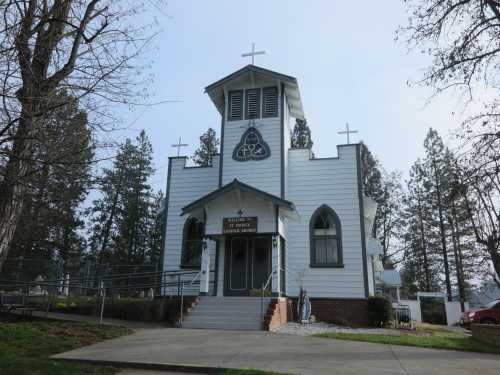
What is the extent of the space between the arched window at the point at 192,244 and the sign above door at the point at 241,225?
3.10m

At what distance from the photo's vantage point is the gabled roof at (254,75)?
17.4 metres

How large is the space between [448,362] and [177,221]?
12.3 meters

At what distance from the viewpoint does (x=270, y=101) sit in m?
17.6

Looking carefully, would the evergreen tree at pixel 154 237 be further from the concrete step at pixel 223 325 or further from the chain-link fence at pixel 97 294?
the concrete step at pixel 223 325

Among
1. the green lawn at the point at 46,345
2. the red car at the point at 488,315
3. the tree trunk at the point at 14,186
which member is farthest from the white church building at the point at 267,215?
the tree trunk at the point at 14,186

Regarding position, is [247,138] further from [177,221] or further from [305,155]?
[177,221]

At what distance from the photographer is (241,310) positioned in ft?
40.8

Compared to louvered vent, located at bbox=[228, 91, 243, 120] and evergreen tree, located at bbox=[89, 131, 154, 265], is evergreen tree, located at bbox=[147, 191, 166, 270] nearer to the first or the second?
evergreen tree, located at bbox=[89, 131, 154, 265]

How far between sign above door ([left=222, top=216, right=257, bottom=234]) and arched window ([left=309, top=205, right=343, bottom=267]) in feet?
9.94

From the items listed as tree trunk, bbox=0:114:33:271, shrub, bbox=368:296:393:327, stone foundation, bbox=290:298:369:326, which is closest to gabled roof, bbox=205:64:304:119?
stone foundation, bbox=290:298:369:326

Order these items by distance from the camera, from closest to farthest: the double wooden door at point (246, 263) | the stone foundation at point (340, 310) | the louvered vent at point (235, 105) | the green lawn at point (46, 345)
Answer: the green lawn at point (46, 345)
the stone foundation at point (340, 310)
the double wooden door at point (246, 263)
the louvered vent at point (235, 105)

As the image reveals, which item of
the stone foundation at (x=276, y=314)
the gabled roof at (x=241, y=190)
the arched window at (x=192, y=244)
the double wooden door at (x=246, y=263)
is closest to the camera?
the stone foundation at (x=276, y=314)

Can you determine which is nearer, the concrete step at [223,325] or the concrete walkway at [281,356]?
the concrete walkway at [281,356]

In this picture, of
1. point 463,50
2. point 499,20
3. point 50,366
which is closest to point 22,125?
point 50,366
